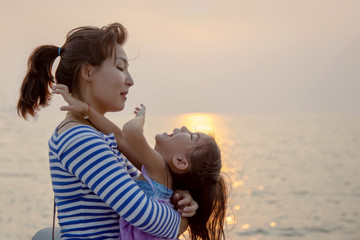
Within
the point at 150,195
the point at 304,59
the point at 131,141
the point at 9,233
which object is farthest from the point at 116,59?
the point at 304,59

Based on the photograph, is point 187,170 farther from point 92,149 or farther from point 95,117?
point 92,149

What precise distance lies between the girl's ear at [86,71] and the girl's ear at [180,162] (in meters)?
0.51

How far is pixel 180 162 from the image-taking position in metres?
2.32

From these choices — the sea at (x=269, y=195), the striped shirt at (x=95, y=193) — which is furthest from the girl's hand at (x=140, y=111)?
the sea at (x=269, y=195)

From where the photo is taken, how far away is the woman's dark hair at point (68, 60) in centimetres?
Result: 218

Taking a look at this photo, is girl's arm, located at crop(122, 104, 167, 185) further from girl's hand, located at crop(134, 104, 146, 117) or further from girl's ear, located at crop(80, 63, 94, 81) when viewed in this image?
girl's ear, located at crop(80, 63, 94, 81)

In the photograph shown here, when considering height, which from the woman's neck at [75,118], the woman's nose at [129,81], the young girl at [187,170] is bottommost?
the young girl at [187,170]

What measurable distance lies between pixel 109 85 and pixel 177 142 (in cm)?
42

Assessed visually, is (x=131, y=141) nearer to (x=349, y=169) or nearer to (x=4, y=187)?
(x=4, y=187)

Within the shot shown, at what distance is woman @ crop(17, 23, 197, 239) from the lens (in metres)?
1.88

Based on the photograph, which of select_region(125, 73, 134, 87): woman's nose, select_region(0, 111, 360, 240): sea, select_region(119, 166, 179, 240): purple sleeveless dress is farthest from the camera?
select_region(0, 111, 360, 240): sea

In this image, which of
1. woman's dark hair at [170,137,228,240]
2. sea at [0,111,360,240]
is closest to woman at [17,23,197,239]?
woman's dark hair at [170,137,228,240]

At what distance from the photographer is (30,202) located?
15.2m

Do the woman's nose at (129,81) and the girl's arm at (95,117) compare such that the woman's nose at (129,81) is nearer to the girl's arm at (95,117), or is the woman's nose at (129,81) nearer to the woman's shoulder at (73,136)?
the girl's arm at (95,117)
